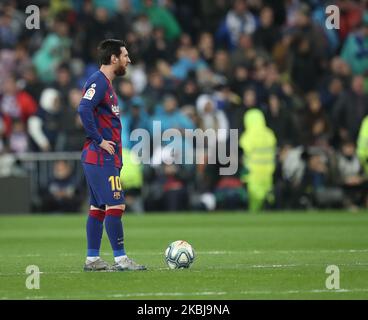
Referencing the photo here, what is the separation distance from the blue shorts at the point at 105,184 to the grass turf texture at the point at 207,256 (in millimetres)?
824

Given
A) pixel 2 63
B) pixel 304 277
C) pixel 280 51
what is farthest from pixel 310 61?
pixel 304 277

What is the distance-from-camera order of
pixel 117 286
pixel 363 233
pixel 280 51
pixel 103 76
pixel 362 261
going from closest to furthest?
1. pixel 117 286
2. pixel 103 76
3. pixel 362 261
4. pixel 363 233
5. pixel 280 51

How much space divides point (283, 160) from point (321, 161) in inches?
32.3

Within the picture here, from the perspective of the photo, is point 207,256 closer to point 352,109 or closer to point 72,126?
point 72,126

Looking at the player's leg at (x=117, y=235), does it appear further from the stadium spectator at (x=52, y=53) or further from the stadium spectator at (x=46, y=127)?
the stadium spectator at (x=52, y=53)

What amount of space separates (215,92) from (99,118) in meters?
14.3

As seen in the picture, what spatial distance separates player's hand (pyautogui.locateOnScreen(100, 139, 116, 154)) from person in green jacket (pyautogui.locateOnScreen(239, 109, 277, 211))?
42.9ft

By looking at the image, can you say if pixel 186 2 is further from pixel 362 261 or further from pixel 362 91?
Result: pixel 362 261

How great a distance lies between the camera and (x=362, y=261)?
1423cm

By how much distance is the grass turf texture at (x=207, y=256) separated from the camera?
37.3ft

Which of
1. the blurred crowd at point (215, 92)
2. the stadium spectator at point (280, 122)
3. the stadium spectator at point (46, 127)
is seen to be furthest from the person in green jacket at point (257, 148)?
the stadium spectator at point (46, 127)

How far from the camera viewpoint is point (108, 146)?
13180mm

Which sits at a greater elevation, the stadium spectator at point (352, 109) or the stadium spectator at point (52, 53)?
the stadium spectator at point (52, 53)

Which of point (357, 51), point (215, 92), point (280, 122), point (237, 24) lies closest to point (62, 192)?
point (215, 92)
